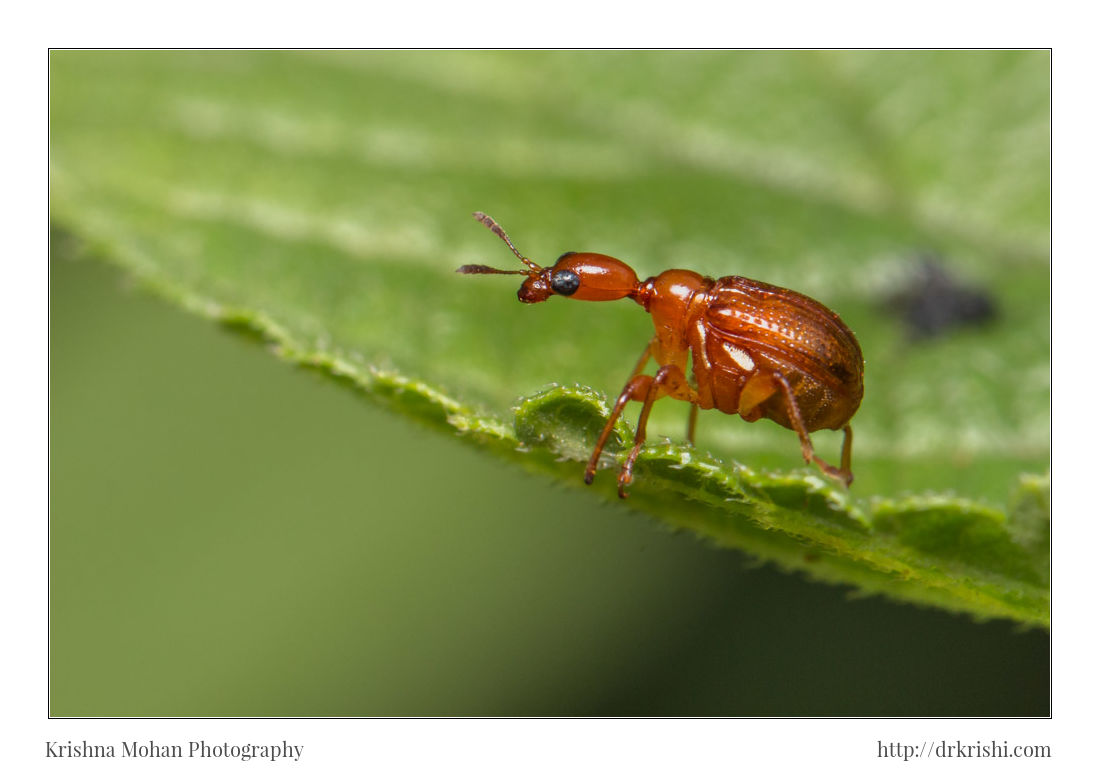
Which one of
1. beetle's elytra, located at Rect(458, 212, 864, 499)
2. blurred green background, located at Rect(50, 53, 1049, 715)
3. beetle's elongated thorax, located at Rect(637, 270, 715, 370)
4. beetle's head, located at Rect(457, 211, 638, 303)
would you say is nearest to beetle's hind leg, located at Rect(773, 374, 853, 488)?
beetle's elytra, located at Rect(458, 212, 864, 499)

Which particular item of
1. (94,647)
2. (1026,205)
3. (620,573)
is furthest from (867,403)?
(94,647)

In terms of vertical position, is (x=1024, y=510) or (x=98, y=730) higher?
(x=1024, y=510)

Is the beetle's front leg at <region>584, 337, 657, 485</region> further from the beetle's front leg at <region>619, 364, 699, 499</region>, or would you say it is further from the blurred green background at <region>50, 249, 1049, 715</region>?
the blurred green background at <region>50, 249, 1049, 715</region>

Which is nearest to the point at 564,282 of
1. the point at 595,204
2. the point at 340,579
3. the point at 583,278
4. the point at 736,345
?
the point at 583,278

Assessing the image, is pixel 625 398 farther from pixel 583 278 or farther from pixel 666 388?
pixel 583 278

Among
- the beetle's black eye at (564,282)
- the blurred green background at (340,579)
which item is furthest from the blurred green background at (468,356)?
the beetle's black eye at (564,282)

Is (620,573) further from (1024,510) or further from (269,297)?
(1024,510)
